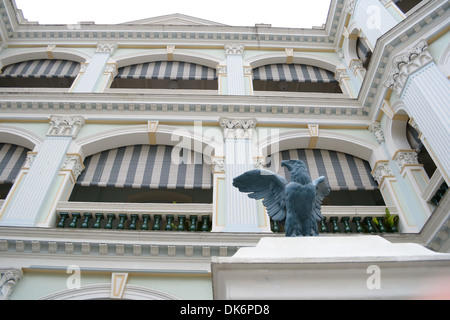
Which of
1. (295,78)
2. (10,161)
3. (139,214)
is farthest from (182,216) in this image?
(295,78)

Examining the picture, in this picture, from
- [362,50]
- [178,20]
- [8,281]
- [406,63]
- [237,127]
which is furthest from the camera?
[178,20]

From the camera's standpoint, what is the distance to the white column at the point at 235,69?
13.0 meters

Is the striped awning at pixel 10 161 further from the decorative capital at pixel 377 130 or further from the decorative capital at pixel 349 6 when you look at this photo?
the decorative capital at pixel 349 6

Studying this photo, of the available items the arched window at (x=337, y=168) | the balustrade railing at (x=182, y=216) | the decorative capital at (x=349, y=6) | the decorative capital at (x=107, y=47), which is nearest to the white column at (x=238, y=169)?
the balustrade railing at (x=182, y=216)

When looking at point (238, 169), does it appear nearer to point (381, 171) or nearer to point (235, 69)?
point (381, 171)

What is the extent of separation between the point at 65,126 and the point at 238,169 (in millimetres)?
5192

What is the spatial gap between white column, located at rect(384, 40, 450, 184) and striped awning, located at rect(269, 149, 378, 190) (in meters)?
2.05

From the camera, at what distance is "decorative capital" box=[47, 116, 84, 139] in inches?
428

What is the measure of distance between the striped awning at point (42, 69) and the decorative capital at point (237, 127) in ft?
22.2

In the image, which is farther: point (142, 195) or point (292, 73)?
point (292, 73)

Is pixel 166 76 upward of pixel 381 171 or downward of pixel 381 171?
upward

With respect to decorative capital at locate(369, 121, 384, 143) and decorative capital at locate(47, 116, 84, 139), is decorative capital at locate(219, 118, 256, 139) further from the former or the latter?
Answer: decorative capital at locate(47, 116, 84, 139)

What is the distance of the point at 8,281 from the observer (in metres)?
7.18
